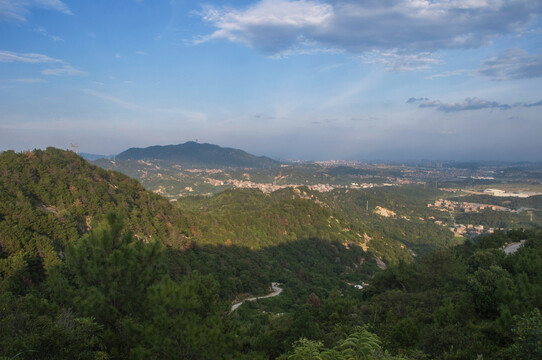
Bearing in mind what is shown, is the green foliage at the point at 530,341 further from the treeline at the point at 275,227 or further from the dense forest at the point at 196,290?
the treeline at the point at 275,227

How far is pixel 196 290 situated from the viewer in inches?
313

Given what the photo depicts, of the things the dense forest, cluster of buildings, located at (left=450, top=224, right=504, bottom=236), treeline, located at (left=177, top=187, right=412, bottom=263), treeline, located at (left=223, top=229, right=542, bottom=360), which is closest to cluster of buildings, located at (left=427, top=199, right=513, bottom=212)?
cluster of buildings, located at (left=450, top=224, right=504, bottom=236)

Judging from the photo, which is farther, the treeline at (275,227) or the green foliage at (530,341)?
the treeline at (275,227)

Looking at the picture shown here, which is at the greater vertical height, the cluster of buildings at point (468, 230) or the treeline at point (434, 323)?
the treeline at point (434, 323)

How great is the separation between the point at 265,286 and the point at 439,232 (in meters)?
83.7

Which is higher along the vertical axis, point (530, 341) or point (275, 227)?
point (530, 341)

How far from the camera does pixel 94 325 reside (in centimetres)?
717

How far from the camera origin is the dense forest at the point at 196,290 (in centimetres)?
677

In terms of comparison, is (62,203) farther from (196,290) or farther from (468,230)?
(468,230)

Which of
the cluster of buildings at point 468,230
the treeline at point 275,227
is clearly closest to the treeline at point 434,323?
the treeline at point 275,227

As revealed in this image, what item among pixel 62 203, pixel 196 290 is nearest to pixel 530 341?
pixel 196 290

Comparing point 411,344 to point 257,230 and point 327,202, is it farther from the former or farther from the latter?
point 327,202

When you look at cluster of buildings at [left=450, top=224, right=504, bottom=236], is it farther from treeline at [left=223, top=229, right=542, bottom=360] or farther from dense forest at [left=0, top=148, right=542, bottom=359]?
treeline at [left=223, top=229, right=542, bottom=360]

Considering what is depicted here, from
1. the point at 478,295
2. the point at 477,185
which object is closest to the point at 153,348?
the point at 478,295
